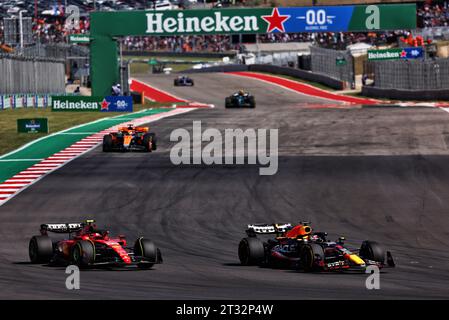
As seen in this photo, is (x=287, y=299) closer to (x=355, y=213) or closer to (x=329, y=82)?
(x=355, y=213)

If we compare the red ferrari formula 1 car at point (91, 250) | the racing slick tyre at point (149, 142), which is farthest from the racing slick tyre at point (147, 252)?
the racing slick tyre at point (149, 142)

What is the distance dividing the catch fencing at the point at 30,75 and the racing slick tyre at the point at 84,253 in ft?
146

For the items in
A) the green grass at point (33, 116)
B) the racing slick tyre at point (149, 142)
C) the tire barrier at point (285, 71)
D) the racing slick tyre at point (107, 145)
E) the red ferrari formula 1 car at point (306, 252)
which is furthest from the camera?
the tire barrier at point (285, 71)

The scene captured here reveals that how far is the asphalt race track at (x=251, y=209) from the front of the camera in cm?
1484

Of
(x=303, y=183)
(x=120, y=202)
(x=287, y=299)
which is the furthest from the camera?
(x=303, y=183)

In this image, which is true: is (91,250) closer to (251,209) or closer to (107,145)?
(251,209)

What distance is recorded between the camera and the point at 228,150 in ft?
122

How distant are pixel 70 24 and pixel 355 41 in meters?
26.4

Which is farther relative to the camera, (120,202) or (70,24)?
(70,24)

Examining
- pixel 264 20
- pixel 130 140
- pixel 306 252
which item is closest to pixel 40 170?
pixel 130 140

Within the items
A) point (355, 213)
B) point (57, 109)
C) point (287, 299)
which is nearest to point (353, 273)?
point (287, 299)

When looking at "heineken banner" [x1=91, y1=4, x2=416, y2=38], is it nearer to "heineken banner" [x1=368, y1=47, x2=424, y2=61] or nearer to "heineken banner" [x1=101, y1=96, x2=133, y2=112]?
"heineken banner" [x1=101, y1=96, x2=133, y2=112]

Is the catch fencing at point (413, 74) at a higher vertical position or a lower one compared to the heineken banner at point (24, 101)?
higher

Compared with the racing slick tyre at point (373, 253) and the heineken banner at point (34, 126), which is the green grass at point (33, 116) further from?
the racing slick tyre at point (373, 253)
